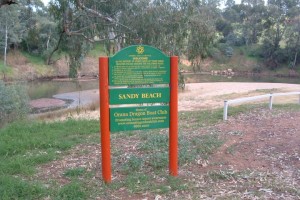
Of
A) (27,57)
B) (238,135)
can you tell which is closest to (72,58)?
(238,135)

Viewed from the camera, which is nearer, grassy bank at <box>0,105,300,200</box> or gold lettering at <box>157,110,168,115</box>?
grassy bank at <box>0,105,300,200</box>

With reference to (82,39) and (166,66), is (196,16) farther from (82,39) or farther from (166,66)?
(166,66)

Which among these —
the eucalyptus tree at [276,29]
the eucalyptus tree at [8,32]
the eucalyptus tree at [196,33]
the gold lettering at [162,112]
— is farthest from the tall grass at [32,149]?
the eucalyptus tree at [276,29]

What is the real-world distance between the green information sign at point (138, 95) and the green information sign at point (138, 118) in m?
0.10

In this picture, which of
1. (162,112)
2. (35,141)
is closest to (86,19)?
(35,141)

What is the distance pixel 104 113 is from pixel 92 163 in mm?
1335

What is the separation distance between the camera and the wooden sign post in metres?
4.55

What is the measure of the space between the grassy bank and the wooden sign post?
362 mm

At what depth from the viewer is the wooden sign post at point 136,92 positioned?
14.9ft

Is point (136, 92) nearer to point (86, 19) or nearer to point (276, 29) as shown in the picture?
point (86, 19)

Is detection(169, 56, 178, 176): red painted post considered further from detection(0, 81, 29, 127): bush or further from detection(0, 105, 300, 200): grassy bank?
detection(0, 81, 29, 127): bush

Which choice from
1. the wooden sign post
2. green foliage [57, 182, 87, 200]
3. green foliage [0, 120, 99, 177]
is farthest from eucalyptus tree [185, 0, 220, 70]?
green foliage [57, 182, 87, 200]

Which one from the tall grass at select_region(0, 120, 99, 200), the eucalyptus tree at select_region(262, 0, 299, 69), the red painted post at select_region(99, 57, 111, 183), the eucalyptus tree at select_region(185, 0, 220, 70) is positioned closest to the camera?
the tall grass at select_region(0, 120, 99, 200)

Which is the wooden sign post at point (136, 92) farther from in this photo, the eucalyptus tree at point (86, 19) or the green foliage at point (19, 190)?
the eucalyptus tree at point (86, 19)
